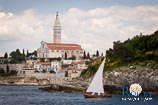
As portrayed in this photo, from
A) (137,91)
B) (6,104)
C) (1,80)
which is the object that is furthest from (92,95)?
(1,80)

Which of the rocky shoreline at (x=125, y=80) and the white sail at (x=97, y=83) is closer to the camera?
the white sail at (x=97, y=83)

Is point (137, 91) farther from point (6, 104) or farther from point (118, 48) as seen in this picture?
point (118, 48)

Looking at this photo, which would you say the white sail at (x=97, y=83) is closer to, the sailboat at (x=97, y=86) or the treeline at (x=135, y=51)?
the sailboat at (x=97, y=86)

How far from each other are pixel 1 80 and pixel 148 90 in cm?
11192

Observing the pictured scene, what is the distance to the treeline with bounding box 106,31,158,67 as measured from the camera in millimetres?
109488

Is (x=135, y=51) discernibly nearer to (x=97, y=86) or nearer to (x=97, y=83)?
(x=97, y=86)

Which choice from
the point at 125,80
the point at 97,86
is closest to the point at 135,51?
the point at 125,80

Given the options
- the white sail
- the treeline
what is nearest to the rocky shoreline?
the treeline

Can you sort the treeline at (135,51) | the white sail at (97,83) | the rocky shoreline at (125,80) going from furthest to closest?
the treeline at (135,51) < the rocky shoreline at (125,80) < the white sail at (97,83)

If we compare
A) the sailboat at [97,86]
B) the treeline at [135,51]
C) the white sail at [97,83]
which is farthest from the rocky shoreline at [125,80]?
the white sail at [97,83]

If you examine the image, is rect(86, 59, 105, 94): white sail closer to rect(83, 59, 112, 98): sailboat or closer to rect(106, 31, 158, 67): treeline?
rect(83, 59, 112, 98): sailboat

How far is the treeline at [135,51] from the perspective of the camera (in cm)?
10949

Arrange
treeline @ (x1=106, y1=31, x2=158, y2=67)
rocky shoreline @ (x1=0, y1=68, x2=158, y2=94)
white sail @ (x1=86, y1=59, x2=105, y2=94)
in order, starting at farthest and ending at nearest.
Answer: treeline @ (x1=106, y1=31, x2=158, y2=67) < rocky shoreline @ (x1=0, y1=68, x2=158, y2=94) < white sail @ (x1=86, y1=59, x2=105, y2=94)

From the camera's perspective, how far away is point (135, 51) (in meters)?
115
